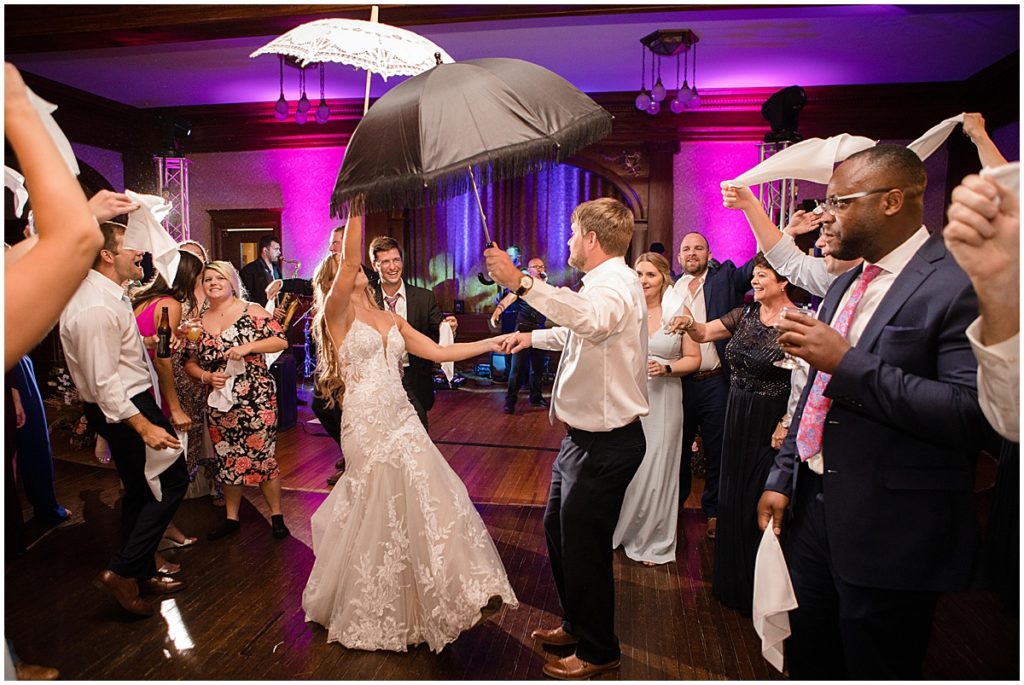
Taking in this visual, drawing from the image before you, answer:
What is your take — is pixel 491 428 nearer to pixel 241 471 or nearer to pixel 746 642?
pixel 241 471

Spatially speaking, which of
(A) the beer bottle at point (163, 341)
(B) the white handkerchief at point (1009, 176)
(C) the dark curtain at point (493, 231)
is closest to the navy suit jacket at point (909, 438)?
(B) the white handkerchief at point (1009, 176)

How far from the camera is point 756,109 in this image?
28.2 ft

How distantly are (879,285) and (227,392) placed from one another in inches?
134

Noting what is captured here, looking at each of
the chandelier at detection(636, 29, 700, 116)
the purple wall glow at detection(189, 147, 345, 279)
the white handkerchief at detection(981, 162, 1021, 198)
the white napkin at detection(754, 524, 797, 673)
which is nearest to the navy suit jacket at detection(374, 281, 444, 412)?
the white napkin at detection(754, 524, 797, 673)

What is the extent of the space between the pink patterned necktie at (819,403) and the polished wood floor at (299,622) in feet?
3.93

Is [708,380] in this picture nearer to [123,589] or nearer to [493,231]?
[123,589]

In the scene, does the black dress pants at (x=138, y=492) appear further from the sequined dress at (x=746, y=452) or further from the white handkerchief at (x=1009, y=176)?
the white handkerchief at (x=1009, y=176)

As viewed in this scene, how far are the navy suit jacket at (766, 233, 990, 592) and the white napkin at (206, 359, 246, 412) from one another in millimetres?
3241

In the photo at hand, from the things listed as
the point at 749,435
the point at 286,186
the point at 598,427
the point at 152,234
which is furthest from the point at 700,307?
the point at 286,186

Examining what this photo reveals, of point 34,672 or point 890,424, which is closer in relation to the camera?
point 890,424

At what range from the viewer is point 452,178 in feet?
6.50

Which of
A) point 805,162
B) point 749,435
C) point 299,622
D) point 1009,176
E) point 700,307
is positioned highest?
point 805,162

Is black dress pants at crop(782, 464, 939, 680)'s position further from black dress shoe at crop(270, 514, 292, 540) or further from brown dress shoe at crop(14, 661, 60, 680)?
black dress shoe at crop(270, 514, 292, 540)

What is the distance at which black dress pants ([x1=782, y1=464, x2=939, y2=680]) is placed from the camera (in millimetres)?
1640
